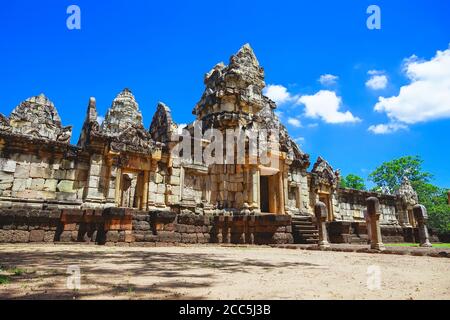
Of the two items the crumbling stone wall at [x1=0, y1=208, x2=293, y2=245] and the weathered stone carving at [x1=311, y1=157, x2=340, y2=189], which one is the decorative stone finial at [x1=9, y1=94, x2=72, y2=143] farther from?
the weathered stone carving at [x1=311, y1=157, x2=340, y2=189]

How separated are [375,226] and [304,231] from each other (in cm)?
451

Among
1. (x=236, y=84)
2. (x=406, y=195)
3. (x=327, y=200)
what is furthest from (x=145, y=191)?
(x=406, y=195)

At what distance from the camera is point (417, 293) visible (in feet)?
10.2

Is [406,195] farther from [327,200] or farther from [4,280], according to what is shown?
[4,280]

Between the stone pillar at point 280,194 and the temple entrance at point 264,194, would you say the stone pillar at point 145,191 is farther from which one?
the temple entrance at point 264,194

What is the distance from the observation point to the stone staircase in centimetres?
1341

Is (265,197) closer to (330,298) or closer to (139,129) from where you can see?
(139,129)

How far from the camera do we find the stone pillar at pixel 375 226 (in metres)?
9.23

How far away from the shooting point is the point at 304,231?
13.8 m

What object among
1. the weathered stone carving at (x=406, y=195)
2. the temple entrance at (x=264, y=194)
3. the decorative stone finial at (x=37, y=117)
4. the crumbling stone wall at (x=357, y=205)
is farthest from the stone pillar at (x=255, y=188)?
the weathered stone carving at (x=406, y=195)

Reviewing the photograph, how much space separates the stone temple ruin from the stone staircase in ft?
0.16

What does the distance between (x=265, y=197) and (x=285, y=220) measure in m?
5.11

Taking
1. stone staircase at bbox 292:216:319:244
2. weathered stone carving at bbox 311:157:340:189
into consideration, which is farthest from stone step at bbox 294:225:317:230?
weathered stone carving at bbox 311:157:340:189
